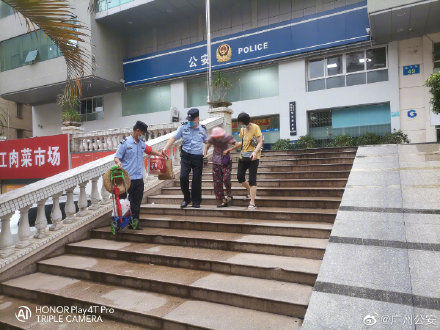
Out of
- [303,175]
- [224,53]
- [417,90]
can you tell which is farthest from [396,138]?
[224,53]

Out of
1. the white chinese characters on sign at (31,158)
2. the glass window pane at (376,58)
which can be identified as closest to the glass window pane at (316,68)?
the glass window pane at (376,58)

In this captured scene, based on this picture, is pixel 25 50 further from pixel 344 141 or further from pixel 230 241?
pixel 230 241

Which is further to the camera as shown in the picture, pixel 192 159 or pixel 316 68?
pixel 316 68

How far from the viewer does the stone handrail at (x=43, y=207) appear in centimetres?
407

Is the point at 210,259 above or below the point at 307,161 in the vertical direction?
below

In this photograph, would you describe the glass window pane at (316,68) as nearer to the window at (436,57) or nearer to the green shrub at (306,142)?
the green shrub at (306,142)

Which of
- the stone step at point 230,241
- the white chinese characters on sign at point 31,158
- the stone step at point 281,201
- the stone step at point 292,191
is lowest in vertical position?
the stone step at point 230,241

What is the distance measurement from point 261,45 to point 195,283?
1441 centimetres

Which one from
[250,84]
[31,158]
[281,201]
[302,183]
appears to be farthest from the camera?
[250,84]

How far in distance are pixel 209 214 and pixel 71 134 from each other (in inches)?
400

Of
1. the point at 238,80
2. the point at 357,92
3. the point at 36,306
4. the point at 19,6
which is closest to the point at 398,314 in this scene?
the point at 36,306

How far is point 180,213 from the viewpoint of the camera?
533cm

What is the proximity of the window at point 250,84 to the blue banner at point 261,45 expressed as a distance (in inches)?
26.6

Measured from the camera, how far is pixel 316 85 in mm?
14766
